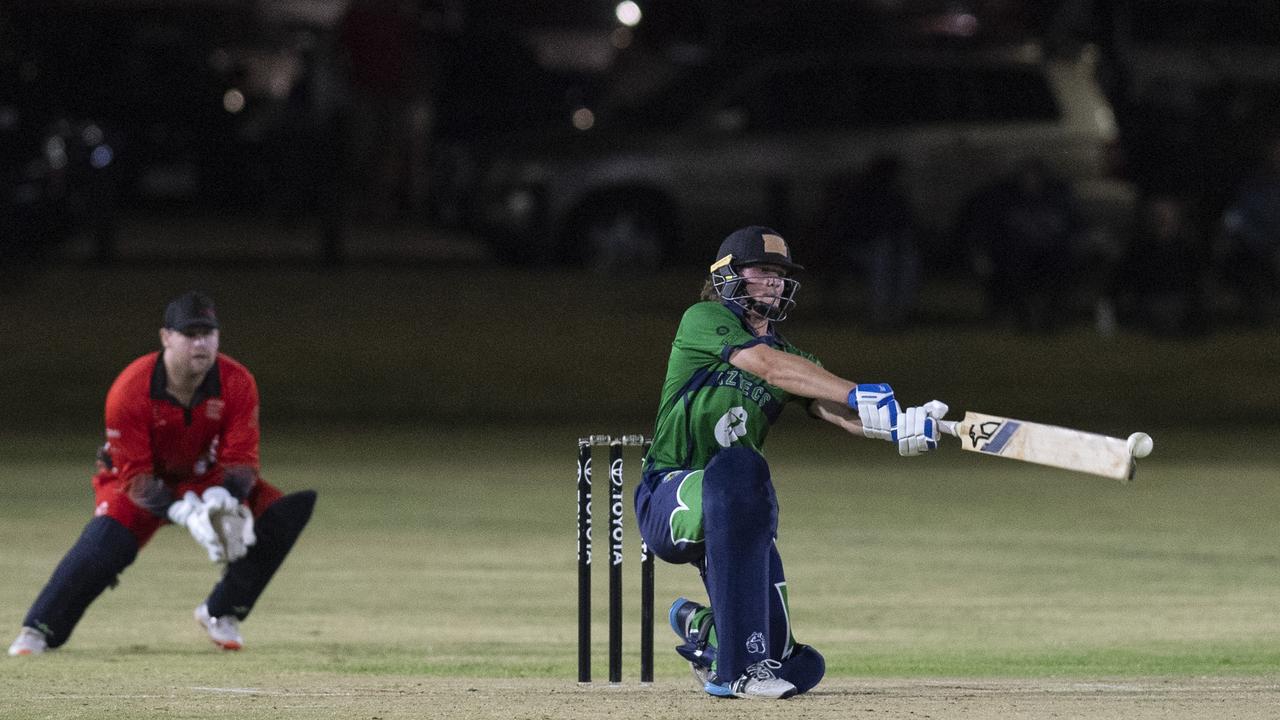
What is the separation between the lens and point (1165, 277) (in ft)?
77.9

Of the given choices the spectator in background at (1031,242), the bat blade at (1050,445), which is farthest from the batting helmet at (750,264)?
the spectator in background at (1031,242)

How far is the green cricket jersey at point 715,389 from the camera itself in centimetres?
816

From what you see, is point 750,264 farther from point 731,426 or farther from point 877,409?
point 877,409

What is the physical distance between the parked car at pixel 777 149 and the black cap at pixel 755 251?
1745 centimetres

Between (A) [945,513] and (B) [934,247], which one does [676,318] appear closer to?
(B) [934,247]

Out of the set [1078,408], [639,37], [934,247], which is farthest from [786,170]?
[639,37]

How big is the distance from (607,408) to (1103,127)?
863 cm

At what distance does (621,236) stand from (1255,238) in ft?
20.6

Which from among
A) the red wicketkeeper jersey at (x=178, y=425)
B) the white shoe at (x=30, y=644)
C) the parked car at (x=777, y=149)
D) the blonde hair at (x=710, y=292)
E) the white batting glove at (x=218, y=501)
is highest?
the parked car at (x=777, y=149)

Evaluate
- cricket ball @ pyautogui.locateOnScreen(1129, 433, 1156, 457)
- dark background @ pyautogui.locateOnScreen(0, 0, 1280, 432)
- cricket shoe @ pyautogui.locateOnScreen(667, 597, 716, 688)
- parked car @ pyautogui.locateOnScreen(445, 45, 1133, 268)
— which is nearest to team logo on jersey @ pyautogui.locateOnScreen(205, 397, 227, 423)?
cricket shoe @ pyautogui.locateOnScreen(667, 597, 716, 688)

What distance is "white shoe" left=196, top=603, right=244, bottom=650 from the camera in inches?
413

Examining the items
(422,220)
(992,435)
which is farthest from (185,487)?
(422,220)

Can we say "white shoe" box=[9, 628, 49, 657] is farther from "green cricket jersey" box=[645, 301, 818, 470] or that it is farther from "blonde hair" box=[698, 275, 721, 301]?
"blonde hair" box=[698, 275, 721, 301]

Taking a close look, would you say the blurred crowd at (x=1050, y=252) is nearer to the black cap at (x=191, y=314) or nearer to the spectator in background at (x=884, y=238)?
the spectator in background at (x=884, y=238)
